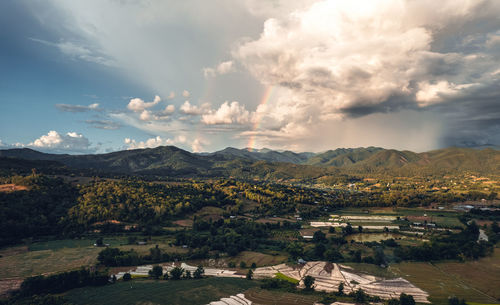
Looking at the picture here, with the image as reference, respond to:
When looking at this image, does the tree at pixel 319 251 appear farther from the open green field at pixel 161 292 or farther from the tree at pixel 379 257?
the open green field at pixel 161 292

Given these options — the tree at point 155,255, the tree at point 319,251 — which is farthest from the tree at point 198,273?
the tree at point 319,251

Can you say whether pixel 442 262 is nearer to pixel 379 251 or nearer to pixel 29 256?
pixel 379 251

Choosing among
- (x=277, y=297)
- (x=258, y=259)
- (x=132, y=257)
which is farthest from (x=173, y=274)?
(x=277, y=297)

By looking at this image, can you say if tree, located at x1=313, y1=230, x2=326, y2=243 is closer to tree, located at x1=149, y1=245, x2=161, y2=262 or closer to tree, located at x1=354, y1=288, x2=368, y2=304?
tree, located at x1=354, y1=288, x2=368, y2=304

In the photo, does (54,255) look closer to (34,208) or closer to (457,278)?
(34,208)

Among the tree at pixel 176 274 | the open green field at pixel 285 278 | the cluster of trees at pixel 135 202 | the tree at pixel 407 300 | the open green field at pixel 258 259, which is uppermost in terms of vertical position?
the cluster of trees at pixel 135 202

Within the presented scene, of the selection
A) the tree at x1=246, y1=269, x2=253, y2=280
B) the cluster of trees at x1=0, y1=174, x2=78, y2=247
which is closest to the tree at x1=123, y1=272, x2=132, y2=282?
the tree at x1=246, y1=269, x2=253, y2=280
